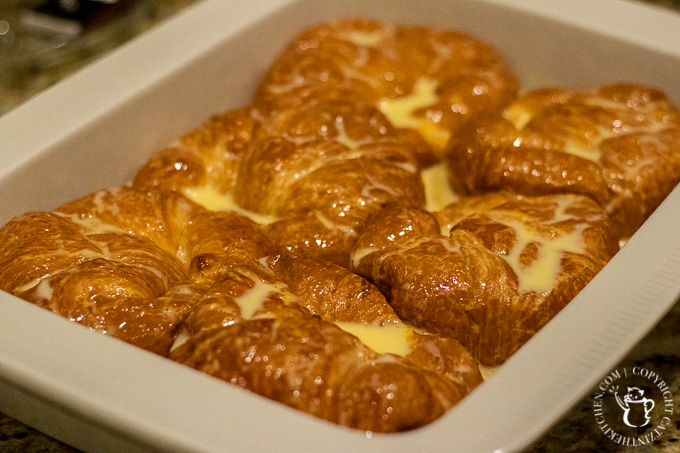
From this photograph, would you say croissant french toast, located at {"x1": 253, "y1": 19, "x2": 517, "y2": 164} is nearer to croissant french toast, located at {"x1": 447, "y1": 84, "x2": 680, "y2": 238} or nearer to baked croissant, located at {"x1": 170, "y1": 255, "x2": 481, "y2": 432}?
croissant french toast, located at {"x1": 447, "y1": 84, "x2": 680, "y2": 238}

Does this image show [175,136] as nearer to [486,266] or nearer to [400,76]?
[400,76]

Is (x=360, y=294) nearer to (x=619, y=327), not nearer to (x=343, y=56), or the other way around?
(x=619, y=327)

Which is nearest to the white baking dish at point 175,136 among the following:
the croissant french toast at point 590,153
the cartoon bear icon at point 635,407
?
the croissant french toast at point 590,153

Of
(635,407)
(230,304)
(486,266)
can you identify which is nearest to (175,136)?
(230,304)

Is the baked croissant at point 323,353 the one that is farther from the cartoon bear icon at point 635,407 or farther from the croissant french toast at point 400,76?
the croissant french toast at point 400,76

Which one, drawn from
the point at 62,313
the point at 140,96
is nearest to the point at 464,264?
the point at 62,313
